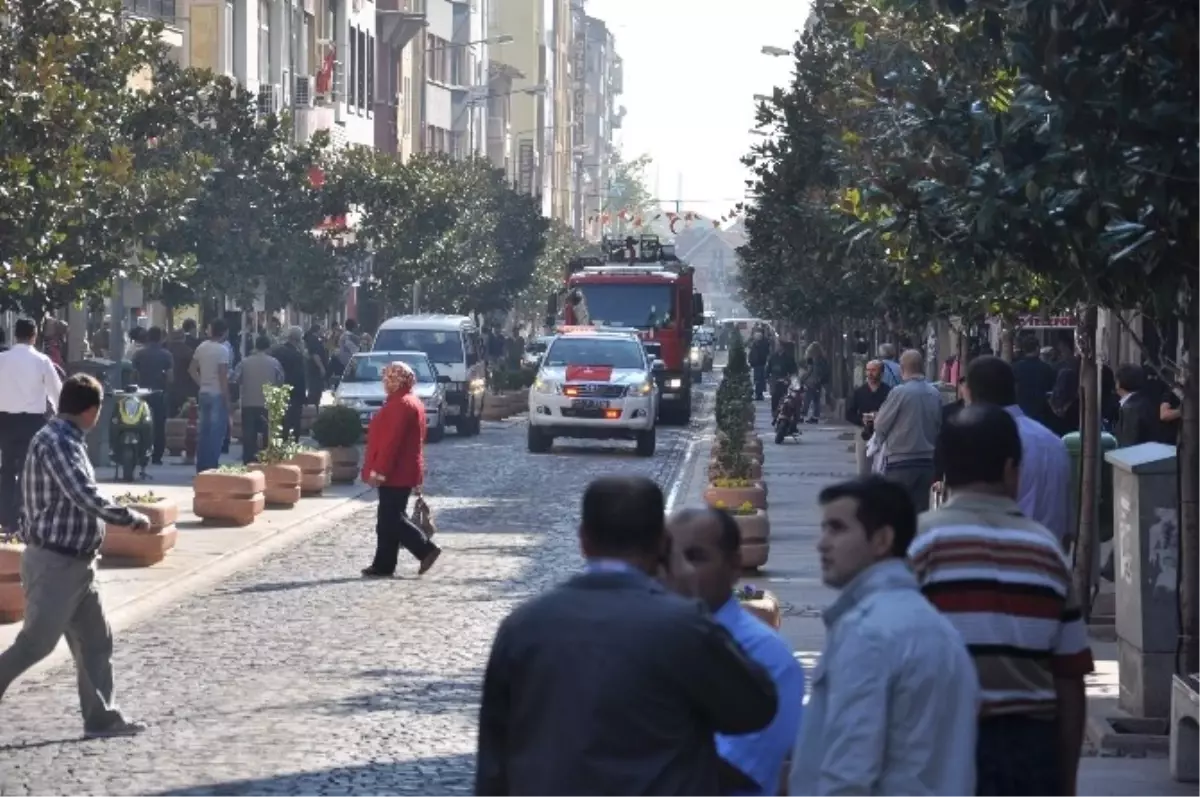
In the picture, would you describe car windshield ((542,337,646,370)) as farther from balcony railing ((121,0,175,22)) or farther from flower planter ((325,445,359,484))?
balcony railing ((121,0,175,22))

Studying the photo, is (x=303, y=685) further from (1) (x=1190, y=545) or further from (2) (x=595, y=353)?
(2) (x=595, y=353)

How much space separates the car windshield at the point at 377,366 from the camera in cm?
4134

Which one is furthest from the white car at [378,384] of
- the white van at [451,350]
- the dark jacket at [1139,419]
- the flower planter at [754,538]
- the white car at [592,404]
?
the dark jacket at [1139,419]

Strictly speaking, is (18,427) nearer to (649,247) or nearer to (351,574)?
(351,574)

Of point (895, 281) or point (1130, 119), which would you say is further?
→ point (895, 281)

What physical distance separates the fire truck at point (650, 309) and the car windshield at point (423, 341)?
5.18 meters

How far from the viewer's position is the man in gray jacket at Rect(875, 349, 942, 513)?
19734mm

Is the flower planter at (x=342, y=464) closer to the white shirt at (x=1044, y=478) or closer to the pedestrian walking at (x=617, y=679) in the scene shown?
the white shirt at (x=1044, y=478)

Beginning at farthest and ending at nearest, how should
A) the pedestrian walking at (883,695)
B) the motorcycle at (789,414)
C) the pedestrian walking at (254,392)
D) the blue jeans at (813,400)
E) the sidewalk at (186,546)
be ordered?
Result: 1. the blue jeans at (813,400)
2. the motorcycle at (789,414)
3. the pedestrian walking at (254,392)
4. the sidewalk at (186,546)
5. the pedestrian walking at (883,695)

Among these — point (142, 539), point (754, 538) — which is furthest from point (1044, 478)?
point (142, 539)

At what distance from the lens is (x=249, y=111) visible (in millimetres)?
47875

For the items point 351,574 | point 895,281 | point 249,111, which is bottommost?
point 351,574

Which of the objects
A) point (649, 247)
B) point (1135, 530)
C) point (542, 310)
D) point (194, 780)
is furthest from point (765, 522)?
point (542, 310)

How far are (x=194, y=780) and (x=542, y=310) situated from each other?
9483 cm
